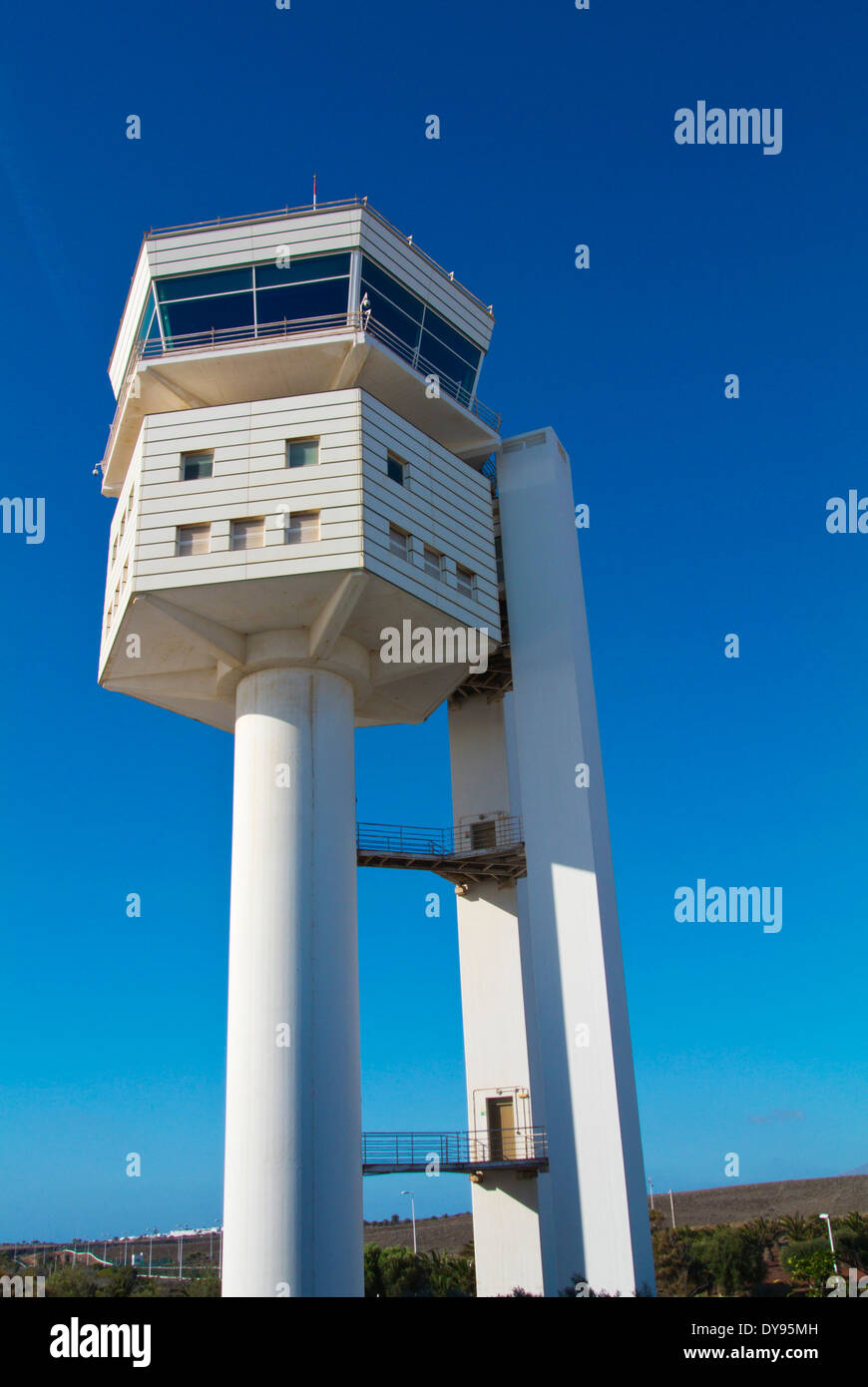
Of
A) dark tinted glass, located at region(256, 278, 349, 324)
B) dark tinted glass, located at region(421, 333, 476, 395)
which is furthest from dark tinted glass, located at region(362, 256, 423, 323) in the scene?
dark tinted glass, located at region(256, 278, 349, 324)

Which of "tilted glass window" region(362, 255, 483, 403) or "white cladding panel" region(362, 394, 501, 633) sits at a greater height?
"tilted glass window" region(362, 255, 483, 403)

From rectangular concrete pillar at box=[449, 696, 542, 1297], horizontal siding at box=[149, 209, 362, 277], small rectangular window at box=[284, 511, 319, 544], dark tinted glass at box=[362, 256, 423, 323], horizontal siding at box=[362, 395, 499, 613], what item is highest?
horizontal siding at box=[149, 209, 362, 277]

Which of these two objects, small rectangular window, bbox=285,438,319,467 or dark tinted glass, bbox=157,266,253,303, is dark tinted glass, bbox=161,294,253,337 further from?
small rectangular window, bbox=285,438,319,467

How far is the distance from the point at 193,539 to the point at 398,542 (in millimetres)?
5115

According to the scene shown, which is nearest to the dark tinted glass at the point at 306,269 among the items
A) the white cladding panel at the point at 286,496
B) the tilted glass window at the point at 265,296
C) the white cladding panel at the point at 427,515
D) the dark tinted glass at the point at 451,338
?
the tilted glass window at the point at 265,296

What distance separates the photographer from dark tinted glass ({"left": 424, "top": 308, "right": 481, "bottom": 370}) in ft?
105

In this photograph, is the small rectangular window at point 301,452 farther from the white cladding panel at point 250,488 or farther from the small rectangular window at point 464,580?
the small rectangular window at point 464,580

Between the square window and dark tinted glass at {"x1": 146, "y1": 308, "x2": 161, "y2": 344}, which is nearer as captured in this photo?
the square window

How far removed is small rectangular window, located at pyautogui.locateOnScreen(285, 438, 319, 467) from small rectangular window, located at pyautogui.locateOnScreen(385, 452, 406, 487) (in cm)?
198

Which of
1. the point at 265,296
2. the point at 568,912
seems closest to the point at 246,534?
the point at 265,296

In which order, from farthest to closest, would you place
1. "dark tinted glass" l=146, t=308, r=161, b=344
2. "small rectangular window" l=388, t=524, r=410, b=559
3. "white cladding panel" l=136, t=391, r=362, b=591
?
1. "dark tinted glass" l=146, t=308, r=161, b=344
2. "small rectangular window" l=388, t=524, r=410, b=559
3. "white cladding panel" l=136, t=391, r=362, b=591

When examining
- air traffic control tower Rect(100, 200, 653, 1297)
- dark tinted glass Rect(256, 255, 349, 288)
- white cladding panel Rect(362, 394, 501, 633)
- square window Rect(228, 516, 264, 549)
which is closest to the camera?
air traffic control tower Rect(100, 200, 653, 1297)

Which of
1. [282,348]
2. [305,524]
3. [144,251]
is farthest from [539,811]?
[144,251]

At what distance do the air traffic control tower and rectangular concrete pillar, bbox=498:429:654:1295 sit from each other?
74mm
